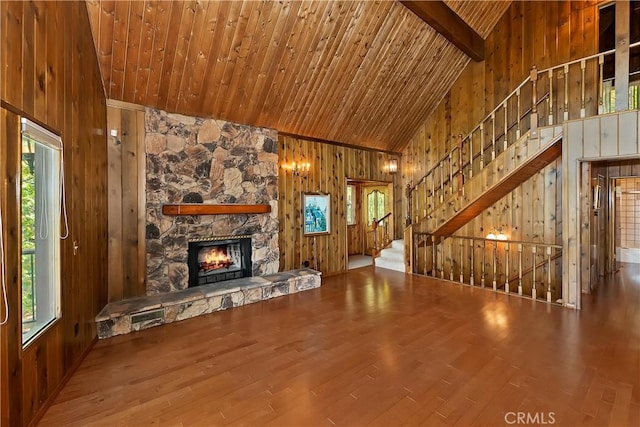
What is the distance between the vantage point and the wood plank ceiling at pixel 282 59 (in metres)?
3.58

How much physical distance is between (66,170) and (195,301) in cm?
224

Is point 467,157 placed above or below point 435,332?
above

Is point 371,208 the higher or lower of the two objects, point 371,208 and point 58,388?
the higher

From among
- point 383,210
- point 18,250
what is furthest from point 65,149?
point 383,210

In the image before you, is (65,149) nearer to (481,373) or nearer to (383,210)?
(481,373)

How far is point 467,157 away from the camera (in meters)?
6.73

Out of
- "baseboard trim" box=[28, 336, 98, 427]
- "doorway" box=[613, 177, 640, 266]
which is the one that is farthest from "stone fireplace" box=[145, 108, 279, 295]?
"doorway" box=[613, 177, 640, 266]

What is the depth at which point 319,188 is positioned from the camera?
6.39m

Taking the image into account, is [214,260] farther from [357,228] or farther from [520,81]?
[520,81]

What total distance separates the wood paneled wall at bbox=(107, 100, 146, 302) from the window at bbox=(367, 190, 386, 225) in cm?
656

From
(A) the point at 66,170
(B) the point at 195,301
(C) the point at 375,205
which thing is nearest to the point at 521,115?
(C) the point at 375,205

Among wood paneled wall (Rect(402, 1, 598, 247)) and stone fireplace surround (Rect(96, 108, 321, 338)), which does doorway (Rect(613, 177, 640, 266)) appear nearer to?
wood paneled wall (Rect(402, 1, 598, 247))

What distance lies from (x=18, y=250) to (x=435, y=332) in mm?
3861

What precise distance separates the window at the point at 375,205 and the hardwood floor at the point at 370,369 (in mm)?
5013
